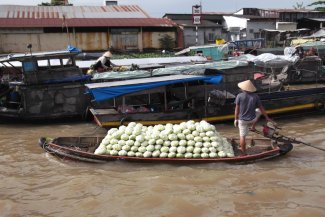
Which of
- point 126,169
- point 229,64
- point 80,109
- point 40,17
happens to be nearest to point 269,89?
point 229,64

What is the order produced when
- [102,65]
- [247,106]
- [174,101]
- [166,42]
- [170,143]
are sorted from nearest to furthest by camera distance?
[247,106] < [170,143] < [174,101] < [102,65] < [166,42]

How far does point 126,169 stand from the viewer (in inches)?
317

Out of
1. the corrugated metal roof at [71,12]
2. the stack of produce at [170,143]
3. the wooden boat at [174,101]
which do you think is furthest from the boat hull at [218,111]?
the corrugated metal roof at [71,12]

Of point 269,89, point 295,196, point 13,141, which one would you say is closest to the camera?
point 295,196

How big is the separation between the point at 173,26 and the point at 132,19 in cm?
311

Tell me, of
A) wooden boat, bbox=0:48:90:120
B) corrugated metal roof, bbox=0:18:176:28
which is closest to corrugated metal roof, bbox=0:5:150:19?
corrugated metal roof, bbox=0:18:176:28

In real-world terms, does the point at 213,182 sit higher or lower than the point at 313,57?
lower

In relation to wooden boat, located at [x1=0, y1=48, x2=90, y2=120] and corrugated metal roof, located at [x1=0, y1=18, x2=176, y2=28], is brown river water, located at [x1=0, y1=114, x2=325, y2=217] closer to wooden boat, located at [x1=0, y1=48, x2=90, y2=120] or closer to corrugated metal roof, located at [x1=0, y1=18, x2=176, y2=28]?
wooden boat, located at [x1=0, y1=48, x2=90, y2=120]

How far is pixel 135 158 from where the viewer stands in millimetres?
7980

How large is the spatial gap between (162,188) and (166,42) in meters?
21.9

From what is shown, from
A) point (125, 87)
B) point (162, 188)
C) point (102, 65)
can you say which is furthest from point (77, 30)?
point (162, 188)

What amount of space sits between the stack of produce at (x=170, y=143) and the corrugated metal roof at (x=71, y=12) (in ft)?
72.4

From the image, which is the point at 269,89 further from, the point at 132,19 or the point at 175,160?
the point at 132,19

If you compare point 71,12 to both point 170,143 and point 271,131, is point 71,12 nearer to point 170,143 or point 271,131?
point 170,143
